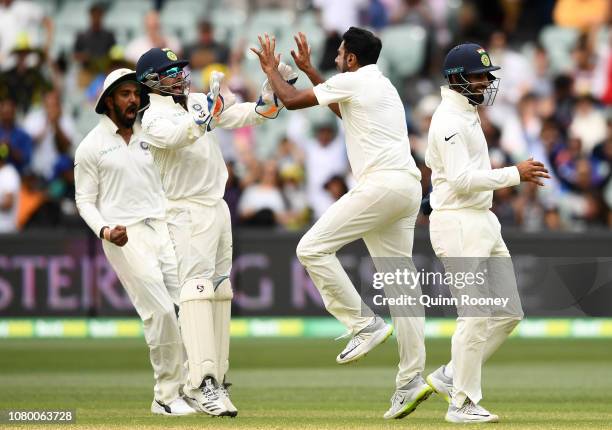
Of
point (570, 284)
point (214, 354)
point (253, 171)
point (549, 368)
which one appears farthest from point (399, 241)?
point (253, 171)

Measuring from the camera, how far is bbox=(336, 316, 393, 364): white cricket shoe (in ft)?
28.9

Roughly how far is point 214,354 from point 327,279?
0.89 m

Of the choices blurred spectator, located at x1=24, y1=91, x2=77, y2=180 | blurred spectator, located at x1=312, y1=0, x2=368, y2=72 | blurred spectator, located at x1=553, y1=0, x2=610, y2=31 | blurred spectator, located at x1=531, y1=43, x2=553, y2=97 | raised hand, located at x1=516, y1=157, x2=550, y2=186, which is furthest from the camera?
blurred spectator, located at x1=553, y1=0, x2=610, y2=31

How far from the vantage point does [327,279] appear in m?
8.79

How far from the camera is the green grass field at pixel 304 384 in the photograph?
8.87m

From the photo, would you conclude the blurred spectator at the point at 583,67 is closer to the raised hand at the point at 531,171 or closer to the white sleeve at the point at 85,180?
the white sleeve at the point at 85,180

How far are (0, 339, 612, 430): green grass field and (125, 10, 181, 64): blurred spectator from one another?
401 centimetres

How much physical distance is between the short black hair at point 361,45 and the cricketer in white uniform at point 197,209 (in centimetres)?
46

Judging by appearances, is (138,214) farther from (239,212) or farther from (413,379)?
(239,212)

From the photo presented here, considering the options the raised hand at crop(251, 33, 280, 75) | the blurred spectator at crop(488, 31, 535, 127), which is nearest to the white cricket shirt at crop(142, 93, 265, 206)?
the raised hand at crop(251, 33, 280, 75)

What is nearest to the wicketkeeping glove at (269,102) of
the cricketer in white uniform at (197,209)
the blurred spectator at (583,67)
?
the cricketer in white uniform at (197,209)

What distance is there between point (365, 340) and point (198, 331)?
3.33 ft
